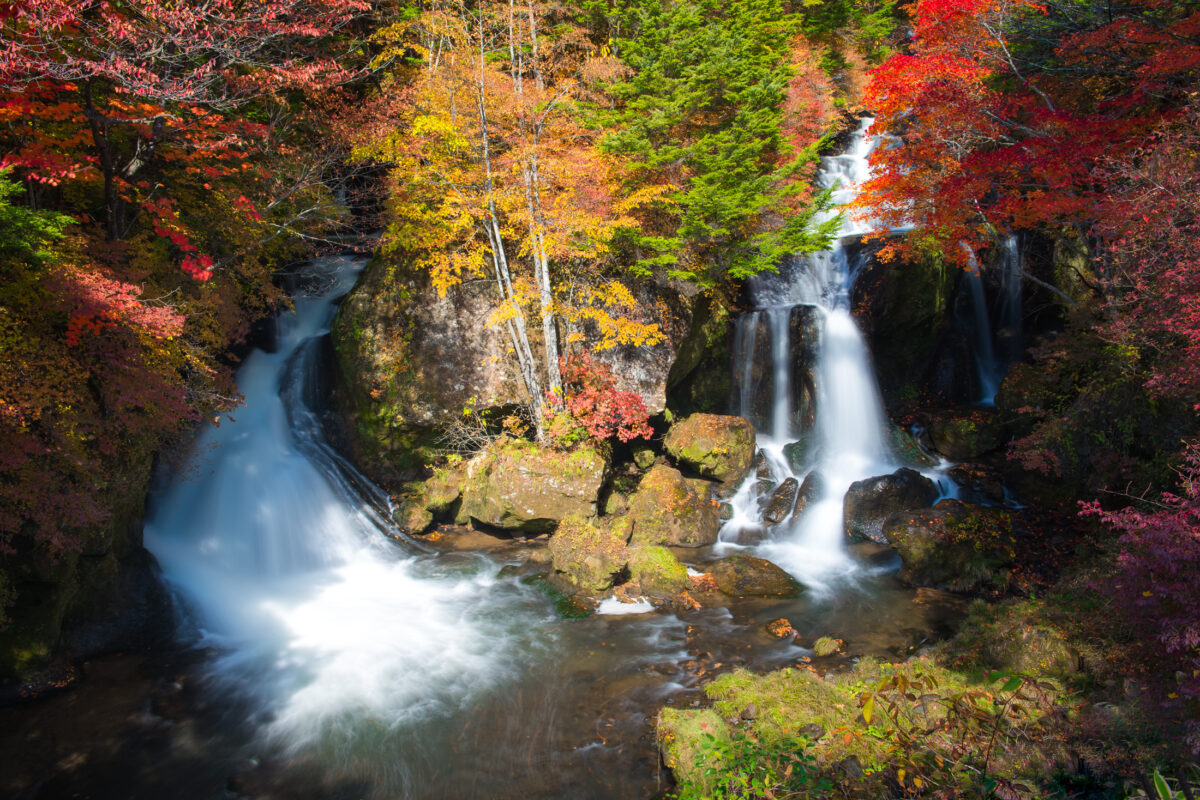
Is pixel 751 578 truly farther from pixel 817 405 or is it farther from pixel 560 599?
pixel 817 405

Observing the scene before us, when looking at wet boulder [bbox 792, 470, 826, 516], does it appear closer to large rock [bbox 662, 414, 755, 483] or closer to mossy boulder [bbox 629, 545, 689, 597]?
large rock [bbox 662, 414, 755, 483]

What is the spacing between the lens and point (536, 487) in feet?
36.4

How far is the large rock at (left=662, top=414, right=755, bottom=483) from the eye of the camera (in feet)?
40.3

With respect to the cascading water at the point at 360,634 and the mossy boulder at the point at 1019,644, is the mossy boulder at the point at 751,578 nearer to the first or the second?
the cascading water at the point at 360,634

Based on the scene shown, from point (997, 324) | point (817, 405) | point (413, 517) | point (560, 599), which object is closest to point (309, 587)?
point (413, 517)

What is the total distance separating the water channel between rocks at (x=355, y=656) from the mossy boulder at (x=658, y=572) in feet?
2.12

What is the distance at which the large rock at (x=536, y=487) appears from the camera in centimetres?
1105

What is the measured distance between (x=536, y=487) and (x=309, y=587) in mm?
4509

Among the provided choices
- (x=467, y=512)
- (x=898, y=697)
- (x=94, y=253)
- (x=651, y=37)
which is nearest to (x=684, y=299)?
(x=651, y=37)

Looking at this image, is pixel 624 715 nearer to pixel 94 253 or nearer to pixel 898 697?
pixel 898 697

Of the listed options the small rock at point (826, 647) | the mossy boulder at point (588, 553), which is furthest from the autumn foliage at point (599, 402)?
the small rock at point (826, 647)

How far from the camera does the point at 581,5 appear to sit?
49.6ft

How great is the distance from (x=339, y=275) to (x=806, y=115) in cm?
1685

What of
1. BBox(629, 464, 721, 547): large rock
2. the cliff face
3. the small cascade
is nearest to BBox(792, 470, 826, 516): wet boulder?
BBox(629, 464, 721, 547): large rock
